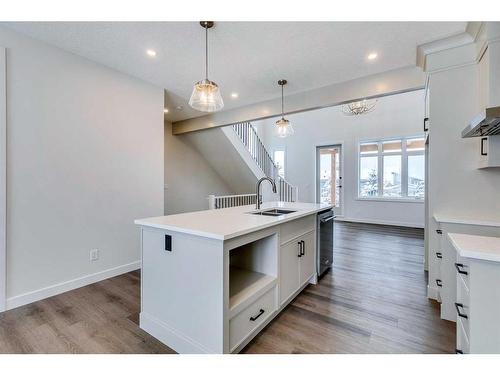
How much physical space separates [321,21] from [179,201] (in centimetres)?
512

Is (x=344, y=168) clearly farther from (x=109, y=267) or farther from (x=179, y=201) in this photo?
(x=109, y=267)

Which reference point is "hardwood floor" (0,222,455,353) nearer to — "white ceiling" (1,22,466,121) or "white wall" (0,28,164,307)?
"white wall" (0,28,164,307)

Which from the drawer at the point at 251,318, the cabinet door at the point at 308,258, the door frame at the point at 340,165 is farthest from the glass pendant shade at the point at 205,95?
the door frame at the point at 340,165

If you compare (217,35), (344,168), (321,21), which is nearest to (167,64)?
(217,35)

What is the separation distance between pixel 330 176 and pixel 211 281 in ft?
21.2

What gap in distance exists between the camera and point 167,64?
286 centimetres

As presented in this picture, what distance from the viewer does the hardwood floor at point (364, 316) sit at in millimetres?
1704

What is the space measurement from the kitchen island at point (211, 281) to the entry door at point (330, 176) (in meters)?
5.34

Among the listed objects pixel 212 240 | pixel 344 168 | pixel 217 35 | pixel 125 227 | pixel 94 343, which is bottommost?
pixel 94 343

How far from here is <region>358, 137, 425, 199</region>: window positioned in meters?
5.90

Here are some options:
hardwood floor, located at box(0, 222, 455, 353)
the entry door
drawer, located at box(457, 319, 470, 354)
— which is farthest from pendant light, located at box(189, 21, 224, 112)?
the entry door

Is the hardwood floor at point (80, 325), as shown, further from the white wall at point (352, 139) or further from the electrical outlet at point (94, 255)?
the white wall at point (352, 139)

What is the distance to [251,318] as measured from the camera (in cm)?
170

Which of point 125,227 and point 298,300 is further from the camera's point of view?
point 125,227
